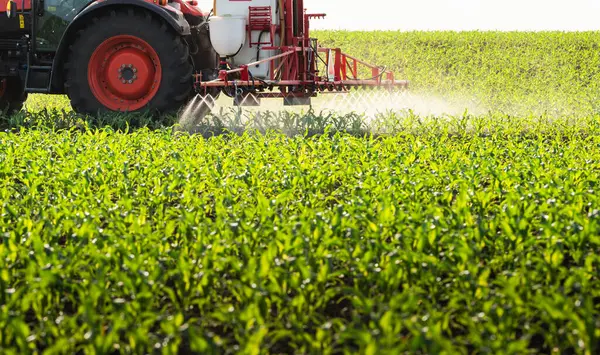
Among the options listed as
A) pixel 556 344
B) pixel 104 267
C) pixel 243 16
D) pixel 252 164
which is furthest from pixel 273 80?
pixel 556 344

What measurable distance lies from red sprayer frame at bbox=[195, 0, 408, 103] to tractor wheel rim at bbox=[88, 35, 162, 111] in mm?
526

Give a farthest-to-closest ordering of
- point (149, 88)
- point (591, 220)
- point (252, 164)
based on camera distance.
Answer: point (149, 88), point (252, 164), point (591, 220)

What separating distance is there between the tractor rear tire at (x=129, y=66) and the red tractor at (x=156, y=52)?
0.03 ft

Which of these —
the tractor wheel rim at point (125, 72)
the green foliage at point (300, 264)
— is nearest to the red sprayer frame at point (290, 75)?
the tractor wheel rim at point (125, 72)

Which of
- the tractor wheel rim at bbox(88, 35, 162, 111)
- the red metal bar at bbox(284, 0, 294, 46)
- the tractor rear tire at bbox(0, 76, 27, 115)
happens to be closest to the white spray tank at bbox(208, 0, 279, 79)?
the red metal bar at bbox(284, 0, 294, 46)

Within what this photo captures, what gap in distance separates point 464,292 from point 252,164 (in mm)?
2872

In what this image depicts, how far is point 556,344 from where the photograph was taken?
3.20 meters

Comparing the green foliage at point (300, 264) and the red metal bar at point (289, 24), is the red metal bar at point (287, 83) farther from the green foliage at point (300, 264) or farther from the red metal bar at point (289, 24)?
the green foliage at point (300, 264)

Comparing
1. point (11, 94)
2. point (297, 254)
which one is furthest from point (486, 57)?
point (297, 254)

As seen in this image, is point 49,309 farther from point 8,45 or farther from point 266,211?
point 8,45

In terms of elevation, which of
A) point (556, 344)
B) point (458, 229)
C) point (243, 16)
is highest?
point (243, 16)

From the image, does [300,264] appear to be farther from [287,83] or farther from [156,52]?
[156,52]

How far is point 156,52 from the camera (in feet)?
28.3

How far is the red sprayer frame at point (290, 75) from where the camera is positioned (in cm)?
873
